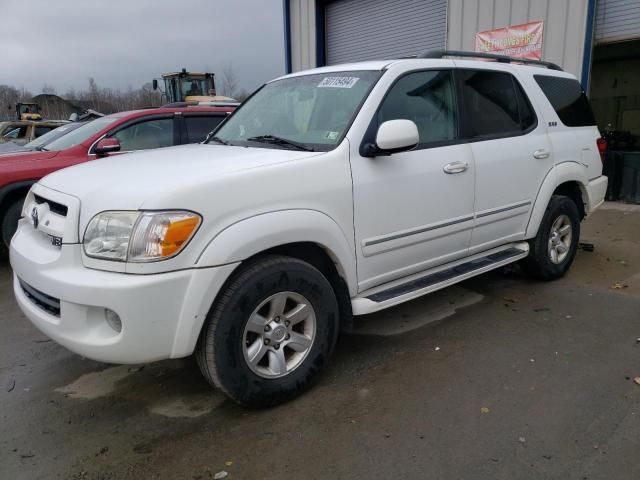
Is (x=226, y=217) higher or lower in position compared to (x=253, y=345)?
higher

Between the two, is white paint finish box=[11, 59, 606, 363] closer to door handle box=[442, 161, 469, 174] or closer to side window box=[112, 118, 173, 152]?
door handle box=[442, 161, 469, 174]

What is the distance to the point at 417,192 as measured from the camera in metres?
3.36

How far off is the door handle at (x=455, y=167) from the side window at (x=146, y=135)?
13.4ft

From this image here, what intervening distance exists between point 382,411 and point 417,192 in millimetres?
1405

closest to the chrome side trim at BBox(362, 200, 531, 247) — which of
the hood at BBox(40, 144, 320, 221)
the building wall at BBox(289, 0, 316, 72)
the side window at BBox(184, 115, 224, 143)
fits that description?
the hood at BBox(40, 144, 320, 221)

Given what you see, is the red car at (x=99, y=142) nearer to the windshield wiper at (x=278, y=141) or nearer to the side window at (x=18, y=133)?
the windshield wiper at (x=278, y=141)

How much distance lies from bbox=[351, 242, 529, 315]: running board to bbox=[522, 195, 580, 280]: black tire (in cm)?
23

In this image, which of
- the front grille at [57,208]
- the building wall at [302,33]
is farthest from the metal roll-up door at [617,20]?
the front grille at [57,208]

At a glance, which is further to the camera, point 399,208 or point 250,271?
point 399,208

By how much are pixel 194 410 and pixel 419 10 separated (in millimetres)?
10359

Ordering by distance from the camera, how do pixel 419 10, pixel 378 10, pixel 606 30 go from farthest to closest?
pixel 378 10, pixel 419 10, pixel 606 30

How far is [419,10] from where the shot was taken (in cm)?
1094

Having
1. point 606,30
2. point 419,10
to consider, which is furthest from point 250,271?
point 419,10

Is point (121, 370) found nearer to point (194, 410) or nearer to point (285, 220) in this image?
point (194, 410)
